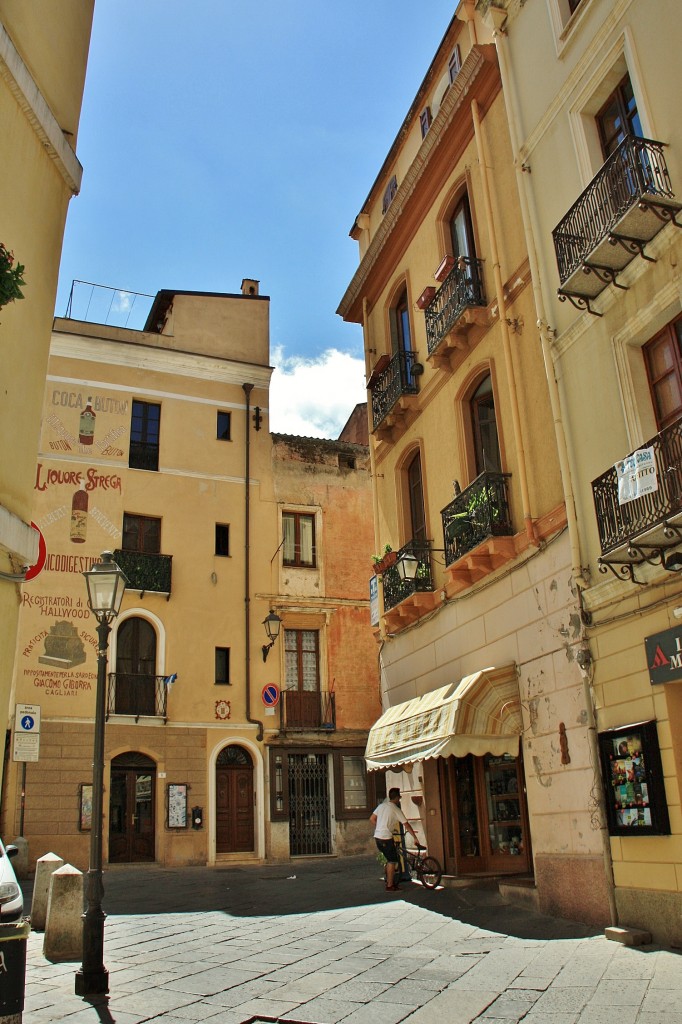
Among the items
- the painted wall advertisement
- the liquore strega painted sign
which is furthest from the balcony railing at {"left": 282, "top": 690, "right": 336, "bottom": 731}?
the liquore strega painted sign

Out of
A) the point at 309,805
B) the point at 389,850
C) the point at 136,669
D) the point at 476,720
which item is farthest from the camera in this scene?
the point at 309,805

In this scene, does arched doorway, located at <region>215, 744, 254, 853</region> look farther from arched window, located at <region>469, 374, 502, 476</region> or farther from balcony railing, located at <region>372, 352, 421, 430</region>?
arched window, located at <region>469, 374, 502, 476</region>

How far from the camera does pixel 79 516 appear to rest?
22.1 m

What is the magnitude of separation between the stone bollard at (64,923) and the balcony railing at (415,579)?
7.04 metres

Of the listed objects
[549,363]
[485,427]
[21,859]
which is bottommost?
[21,859]

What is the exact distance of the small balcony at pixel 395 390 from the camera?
1512cm

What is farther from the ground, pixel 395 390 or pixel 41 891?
pixel 395 390

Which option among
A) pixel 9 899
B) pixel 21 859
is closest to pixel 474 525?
pixel 9 899

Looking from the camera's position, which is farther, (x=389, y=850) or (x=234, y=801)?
(x=234, y=801)

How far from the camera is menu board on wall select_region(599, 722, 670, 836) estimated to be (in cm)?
831

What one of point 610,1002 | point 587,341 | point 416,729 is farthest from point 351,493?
point 610,1002

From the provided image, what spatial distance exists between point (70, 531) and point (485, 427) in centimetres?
1252

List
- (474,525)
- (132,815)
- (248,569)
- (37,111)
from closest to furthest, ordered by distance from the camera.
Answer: (37,111) < (474,525) < (132,815) < (248,569)

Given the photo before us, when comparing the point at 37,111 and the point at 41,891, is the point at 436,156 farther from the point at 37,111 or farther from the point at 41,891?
the point at 41,891
